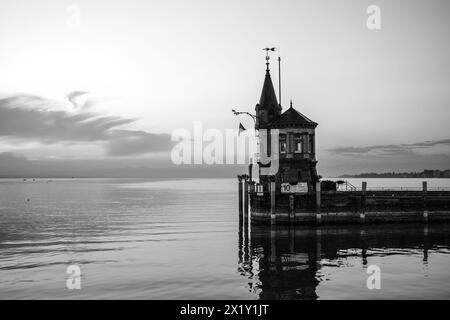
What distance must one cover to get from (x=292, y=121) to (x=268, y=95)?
649 centimetres

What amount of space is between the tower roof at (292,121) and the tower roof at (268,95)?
11.9ft

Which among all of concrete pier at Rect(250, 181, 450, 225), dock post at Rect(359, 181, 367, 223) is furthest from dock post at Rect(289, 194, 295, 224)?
dock post at Rect(359, 181, 367, 223)

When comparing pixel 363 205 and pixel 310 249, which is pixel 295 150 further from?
pixel 310 249

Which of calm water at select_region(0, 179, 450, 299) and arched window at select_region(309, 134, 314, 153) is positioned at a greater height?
arched window at select_region(309, 134, 314, 153)

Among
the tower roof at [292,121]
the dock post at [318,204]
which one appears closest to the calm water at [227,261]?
the dock post at [318,204]

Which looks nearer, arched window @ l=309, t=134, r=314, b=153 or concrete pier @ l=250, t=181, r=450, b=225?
concrete pier @ l=250, t=181, r=450, b=225

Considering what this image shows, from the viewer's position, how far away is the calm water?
25.0 m

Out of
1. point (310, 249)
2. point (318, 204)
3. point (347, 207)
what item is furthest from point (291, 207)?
point (310, 249)

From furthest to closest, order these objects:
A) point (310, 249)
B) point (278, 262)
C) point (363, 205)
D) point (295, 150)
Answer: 1. point (295, 150)
2. point (363, 205)
3. point (310, 249)
4. point (278, 262)

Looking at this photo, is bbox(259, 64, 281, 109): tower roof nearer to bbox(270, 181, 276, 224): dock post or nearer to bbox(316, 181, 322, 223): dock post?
bbox(270, 181, 276, 224): dock post

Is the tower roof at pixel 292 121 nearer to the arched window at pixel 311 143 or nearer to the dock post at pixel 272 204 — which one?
the arched window at pixel 311 143

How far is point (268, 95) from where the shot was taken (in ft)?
171

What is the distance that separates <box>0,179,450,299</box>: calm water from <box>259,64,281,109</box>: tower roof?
16.3 m
